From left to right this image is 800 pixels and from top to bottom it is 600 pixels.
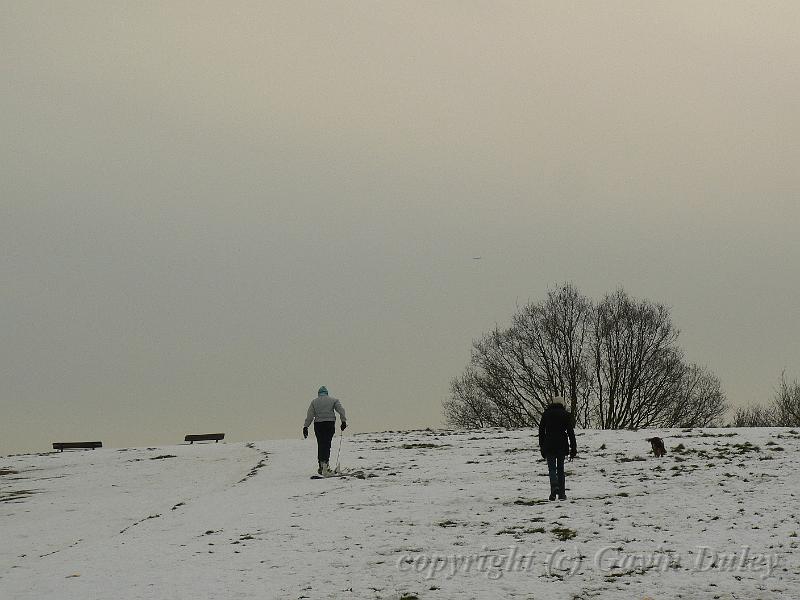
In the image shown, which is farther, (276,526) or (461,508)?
(461,508)

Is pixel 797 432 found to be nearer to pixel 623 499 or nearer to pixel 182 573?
pixel 623 499

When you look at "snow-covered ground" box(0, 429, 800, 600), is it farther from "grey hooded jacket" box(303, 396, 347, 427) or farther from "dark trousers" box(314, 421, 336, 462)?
"grey hooded jacket" box(303, 396, 347, 427)

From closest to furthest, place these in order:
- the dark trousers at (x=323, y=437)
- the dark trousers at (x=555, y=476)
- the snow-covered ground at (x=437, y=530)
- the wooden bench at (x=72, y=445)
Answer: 1. the snow-covered ground at (x=437, y=530)
2. the dark trousers at (x=555, y=476)
3. the dark trousers at (x=323, y=437)
4. the wooden bench at (x=72, y=445)

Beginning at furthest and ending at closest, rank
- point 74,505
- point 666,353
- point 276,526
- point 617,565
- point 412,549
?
point 666,353
point 74,505
point 276,526
point 412,549
point 617,565

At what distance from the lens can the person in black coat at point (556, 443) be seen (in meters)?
17.2

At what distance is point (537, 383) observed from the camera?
58.1 m

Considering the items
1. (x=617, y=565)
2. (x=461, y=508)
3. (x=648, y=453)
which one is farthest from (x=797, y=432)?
(x=617, y=565)

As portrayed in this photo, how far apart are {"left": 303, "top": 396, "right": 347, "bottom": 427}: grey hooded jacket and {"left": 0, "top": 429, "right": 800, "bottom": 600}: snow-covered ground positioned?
73.6 inches

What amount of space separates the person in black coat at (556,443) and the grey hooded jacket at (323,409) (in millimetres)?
7279

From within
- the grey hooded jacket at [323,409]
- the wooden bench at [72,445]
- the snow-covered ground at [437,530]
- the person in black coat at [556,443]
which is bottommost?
the snow-covered ground at [437,530]

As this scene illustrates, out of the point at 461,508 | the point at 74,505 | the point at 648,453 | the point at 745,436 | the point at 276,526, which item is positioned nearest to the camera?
the point at 276,526

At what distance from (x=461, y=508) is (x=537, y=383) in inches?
1666

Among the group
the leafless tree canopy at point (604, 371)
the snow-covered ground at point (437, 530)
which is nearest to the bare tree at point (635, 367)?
the leafless tree canopy at point (604, 371)

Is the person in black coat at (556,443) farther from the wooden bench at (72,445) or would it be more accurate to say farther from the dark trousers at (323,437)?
the wooden bench at (72,445)
